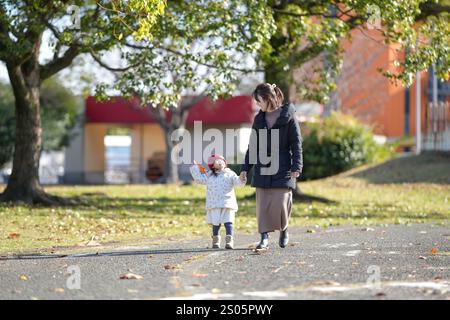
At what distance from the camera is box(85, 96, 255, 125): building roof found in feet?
125

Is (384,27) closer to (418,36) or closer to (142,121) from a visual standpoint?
(418,36)

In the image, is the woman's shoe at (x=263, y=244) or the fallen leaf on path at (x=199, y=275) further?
the woman's shoe at (x=263, y=244)

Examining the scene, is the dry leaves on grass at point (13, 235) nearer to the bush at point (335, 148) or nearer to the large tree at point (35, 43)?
the large tree at point (35, 43)

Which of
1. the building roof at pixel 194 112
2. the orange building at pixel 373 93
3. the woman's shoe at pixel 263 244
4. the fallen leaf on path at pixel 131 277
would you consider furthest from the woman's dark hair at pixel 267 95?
the orange building at pixel 373 93

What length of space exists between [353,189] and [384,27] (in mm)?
7747

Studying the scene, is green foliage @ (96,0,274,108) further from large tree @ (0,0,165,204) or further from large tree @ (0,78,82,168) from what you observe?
large tree @ (0,78,82,168)

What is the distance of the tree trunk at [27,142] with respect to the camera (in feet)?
59.2

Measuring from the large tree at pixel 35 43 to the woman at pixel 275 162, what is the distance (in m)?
3.88

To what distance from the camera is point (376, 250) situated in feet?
32.2

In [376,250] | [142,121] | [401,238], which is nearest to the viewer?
[376,250]

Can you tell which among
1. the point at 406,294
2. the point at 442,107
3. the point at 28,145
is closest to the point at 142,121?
the point at 442,107

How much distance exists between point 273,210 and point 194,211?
8.04m

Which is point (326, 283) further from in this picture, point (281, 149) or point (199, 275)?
point (281, 149)

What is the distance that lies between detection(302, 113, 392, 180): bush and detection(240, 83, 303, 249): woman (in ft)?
73.0
